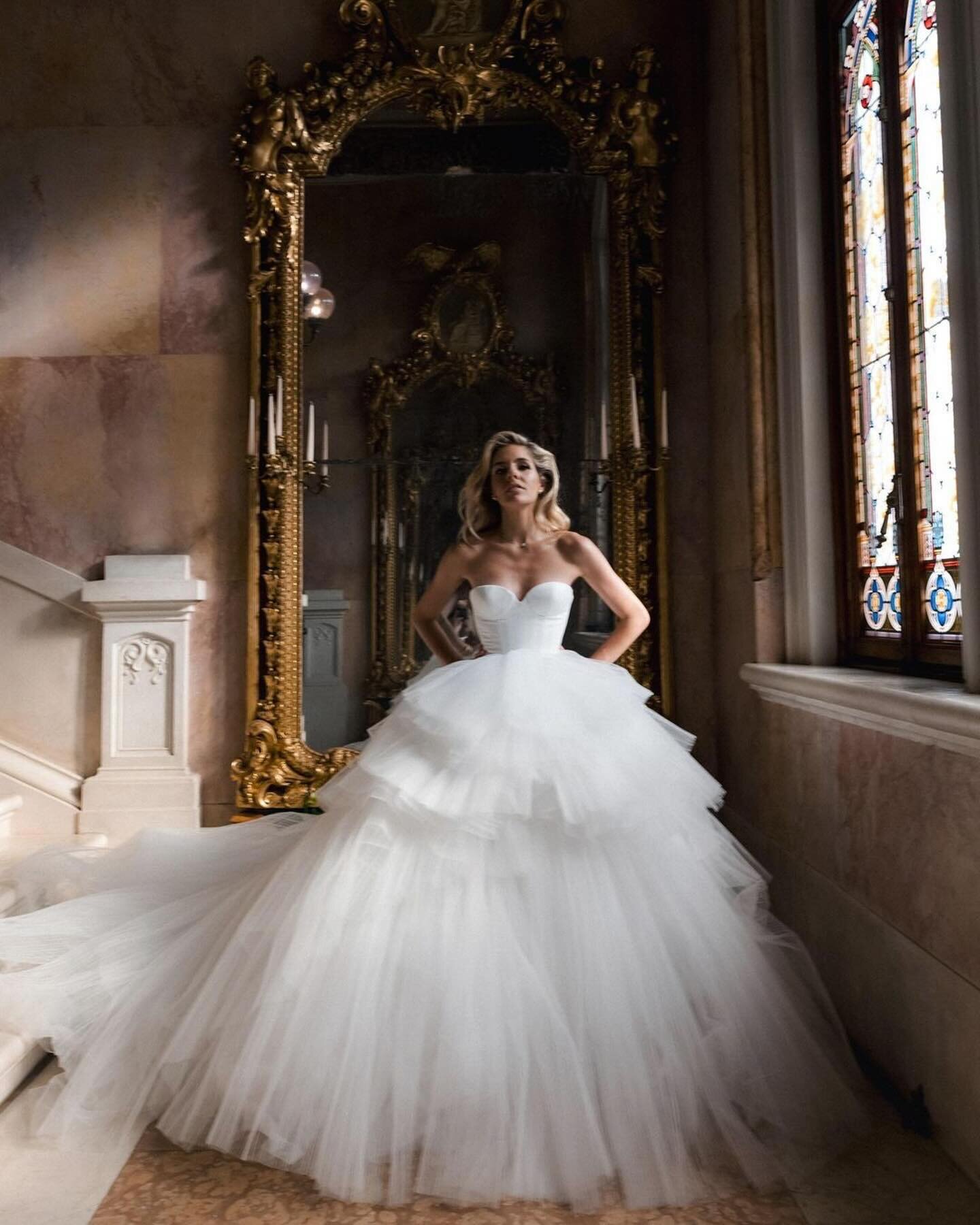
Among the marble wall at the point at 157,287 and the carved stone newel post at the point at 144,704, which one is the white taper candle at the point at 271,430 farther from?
the carved stone newel post at the point at 144,704

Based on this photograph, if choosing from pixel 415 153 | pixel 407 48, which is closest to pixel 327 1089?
pixel 415 153

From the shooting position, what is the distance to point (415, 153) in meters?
3.80

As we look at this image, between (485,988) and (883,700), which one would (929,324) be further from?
(485,988)

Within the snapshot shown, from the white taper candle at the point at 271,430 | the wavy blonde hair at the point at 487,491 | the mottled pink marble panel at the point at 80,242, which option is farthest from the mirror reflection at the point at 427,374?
the mottled pink marble panel at the point at 80,242

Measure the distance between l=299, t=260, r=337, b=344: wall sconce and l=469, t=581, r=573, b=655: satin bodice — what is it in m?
1.56

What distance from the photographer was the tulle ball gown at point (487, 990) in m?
1.85

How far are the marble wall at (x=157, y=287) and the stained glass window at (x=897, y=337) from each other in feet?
3.04

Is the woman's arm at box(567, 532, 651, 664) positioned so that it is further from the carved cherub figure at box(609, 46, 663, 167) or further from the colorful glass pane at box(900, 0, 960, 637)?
the carved cherub figure at box(609, 46, 663, 167)

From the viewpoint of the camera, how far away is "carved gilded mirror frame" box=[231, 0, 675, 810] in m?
3.76

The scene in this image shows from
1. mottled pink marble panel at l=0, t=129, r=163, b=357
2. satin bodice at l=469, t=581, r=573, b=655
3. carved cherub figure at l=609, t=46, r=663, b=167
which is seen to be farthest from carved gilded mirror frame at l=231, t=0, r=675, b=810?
satin bodice at l=469, t=581, r=573, b=655

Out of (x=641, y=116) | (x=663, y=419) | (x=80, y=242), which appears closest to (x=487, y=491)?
(x=663, y=419)

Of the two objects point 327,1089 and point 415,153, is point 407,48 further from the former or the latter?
point 327,1089

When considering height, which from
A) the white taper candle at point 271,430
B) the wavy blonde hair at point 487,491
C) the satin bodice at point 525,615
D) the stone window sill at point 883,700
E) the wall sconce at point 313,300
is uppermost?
the wall sconce at point 313,300

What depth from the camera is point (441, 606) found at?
10.5 ft
